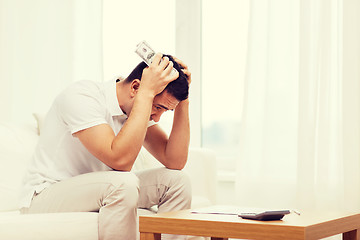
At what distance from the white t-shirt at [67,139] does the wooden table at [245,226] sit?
421 mm

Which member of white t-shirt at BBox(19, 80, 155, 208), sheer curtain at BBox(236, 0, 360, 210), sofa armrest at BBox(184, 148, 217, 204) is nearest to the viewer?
white t-shirt at BBox(19, 80, 155, 208)

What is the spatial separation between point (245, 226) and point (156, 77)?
2.11ft

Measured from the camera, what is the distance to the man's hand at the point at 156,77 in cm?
190

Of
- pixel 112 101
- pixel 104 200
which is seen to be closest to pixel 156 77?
pixel 112 101

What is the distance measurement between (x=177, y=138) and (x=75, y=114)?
49cm

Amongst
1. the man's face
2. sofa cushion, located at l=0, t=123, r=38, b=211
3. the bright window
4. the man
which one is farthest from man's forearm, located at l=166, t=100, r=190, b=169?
the bright window

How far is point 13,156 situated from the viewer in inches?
91.9

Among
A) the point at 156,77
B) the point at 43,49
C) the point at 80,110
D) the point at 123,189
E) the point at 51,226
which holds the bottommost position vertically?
the point at 51,226

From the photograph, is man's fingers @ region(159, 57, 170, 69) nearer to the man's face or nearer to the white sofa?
the man's face

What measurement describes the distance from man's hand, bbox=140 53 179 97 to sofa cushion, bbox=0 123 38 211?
0.74m

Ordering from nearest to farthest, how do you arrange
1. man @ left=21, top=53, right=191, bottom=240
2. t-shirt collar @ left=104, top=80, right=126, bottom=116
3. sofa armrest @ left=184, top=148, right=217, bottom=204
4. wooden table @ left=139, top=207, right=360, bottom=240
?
wooden table @ left=139, top=207, right=360, bottom=240 → man @ left=21, top=53, right=191, bottom=240 → t-shirt collar @ left=104, top=80, right=126, bottom=116 → sofa armrest @ left=184, top=148, right=217, bottom=204

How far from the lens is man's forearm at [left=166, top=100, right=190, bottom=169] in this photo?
7.09 ft

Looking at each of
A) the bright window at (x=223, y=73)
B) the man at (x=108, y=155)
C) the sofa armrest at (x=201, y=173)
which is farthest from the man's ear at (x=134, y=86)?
the bright window at (x=223, y=73)

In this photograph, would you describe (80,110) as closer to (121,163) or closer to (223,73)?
(121,163)
